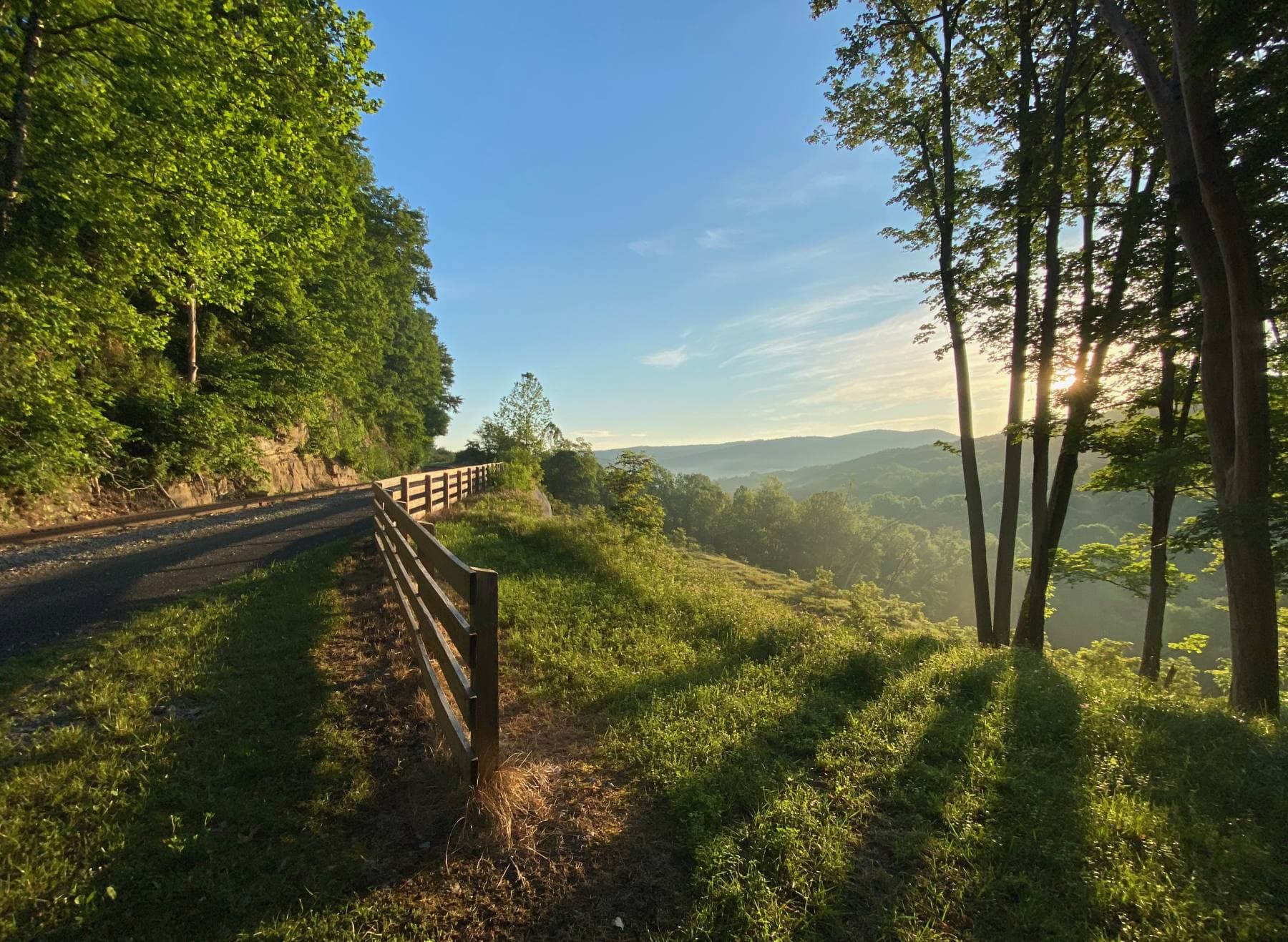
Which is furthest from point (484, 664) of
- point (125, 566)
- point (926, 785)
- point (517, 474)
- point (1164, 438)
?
point (517, 474)

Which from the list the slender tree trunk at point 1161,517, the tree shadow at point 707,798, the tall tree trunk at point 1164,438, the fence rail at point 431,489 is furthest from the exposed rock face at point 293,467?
the slender tree trunk at point 1161,517

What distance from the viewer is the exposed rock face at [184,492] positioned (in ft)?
30.8

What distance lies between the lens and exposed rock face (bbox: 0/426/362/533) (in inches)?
370

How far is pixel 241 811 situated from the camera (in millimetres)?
3102

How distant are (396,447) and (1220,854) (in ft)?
120

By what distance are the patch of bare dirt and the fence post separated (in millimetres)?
313

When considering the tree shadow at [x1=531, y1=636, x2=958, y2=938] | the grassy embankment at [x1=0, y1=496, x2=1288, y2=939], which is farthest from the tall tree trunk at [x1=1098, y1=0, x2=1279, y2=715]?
the tree shadow at [x1=531, y1=636, x2=958, y2=938]

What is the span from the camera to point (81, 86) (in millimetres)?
7836

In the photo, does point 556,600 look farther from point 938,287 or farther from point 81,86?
point 938,287

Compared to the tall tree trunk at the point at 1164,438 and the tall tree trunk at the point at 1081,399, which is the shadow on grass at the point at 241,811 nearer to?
the tall tree trunk at the point at 1081,399

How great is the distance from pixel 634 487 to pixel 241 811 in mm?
20906

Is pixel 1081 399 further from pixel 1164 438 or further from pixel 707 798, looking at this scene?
pixel 707 798

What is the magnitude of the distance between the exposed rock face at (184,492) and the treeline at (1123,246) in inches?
723

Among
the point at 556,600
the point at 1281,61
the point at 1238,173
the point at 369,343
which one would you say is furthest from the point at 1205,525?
the point at 369,343
